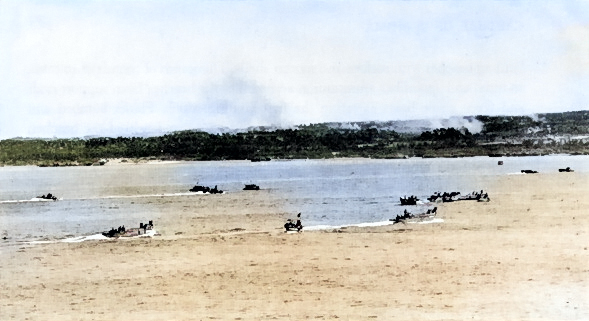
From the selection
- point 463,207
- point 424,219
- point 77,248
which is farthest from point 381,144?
point 77,248

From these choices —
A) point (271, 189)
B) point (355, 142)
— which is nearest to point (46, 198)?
point (271, 189)

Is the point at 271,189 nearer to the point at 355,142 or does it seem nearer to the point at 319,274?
the point at 355,142

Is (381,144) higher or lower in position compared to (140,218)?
higher

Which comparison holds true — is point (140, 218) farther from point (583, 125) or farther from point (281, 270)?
point (583, 125)

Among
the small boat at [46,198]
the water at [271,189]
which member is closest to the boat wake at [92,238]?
the water at [271,189]

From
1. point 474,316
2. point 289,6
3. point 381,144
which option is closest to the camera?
point 474,316

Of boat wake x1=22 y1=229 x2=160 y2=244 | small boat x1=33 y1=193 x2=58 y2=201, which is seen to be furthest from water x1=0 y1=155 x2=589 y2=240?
boat wake x1=22 y1=229 x2=160 y2=244
